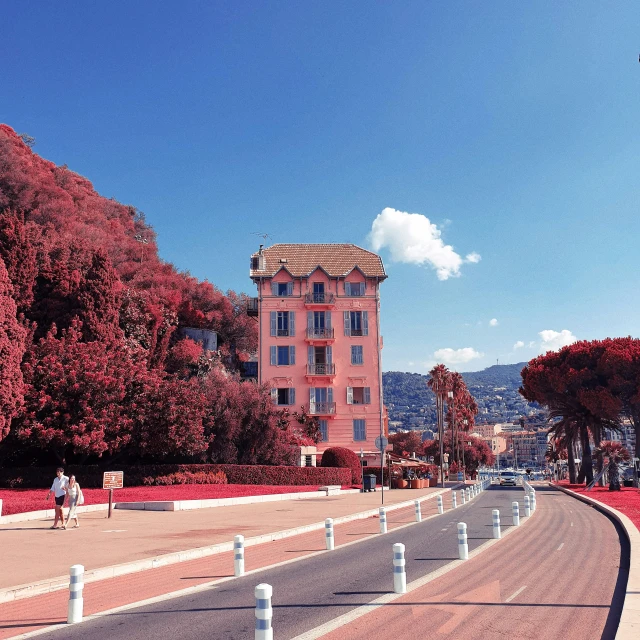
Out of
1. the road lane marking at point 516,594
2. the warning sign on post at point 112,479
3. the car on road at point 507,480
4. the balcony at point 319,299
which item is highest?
the balcony at point 319,299

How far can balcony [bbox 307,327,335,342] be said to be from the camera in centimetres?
4981

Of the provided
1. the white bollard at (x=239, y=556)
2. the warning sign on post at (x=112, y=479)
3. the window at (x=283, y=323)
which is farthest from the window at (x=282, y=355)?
the white bollard at (x=239, y=556)

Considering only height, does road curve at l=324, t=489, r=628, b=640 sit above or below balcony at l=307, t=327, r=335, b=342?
below

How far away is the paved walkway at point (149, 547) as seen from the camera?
872 centimetres

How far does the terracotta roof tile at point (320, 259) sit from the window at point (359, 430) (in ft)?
40.8

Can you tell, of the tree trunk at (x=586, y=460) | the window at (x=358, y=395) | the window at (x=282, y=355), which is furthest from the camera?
the window at (x=282, y=355)

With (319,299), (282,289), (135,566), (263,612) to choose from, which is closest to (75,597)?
(263,612)

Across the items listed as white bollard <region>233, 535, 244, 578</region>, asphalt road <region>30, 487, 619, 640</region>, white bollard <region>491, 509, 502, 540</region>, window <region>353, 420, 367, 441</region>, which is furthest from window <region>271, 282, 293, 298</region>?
white bollard <region>233, 535, 244, 578</region>

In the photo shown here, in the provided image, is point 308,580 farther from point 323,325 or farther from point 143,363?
point 323,325

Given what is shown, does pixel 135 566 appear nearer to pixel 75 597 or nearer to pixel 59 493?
pixel 75 597

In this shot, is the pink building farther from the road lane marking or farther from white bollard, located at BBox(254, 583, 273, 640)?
white bollard, located at BBox(254, 583, 273, 640)

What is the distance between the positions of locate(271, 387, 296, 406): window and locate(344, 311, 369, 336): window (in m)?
6.67

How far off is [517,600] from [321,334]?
138 feet

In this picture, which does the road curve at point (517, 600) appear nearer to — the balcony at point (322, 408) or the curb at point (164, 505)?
the curb at point (164, 505)
